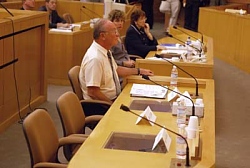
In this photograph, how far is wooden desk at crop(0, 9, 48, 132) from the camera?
549 centimetres

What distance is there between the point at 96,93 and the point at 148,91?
50cm

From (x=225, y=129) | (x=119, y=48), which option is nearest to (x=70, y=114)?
(x=119, y=48)

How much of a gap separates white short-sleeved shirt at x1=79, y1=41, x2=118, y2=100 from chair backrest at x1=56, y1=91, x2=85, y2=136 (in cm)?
58

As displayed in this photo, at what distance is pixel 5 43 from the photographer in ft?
17.9

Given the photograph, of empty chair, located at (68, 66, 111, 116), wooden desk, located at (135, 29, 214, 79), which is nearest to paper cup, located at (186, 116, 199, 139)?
empty chair, located at (68, 66, 111, 116)

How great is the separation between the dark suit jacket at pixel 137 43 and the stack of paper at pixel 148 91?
2.37 meters

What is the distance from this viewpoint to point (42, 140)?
3191 mm

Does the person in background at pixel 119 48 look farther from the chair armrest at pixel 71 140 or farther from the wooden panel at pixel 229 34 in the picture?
the wooden panel at pixel 229 34

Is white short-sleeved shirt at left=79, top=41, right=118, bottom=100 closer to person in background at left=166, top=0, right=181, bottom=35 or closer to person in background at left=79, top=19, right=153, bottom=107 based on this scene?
person in background at left=79, top=19, right=153, bottom=107

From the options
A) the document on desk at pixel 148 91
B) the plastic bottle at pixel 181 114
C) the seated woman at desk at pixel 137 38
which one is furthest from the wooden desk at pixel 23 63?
the plastic bottle at pixel 181 114

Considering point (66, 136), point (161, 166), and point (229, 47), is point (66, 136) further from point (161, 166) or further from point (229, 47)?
point (229, 47)

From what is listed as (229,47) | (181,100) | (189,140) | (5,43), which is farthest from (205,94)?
(229,47)

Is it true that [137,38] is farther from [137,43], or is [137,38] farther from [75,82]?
[75,82]

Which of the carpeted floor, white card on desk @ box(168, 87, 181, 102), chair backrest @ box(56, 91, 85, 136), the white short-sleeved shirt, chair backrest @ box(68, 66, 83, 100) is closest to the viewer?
chair backrest @ box(56, 91, 85, 136)
